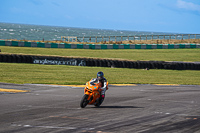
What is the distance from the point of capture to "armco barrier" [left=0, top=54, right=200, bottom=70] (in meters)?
31.6

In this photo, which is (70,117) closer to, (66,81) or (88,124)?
(88,124)

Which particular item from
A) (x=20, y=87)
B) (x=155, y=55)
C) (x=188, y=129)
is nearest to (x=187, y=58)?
(x=155, y=55)

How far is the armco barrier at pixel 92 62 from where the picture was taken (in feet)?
104

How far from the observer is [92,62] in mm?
33750

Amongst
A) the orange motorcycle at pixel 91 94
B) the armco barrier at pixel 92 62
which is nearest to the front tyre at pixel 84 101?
the orange motorcycle at pixel 91 94

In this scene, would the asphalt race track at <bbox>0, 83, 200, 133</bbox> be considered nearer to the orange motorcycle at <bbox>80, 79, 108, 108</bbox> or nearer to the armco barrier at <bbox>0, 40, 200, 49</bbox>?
the orange motorcycle at <bbox>80, 79, 108, 108</bbox>

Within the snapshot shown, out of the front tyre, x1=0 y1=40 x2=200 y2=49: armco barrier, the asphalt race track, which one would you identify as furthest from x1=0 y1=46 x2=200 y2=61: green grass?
the front tyre

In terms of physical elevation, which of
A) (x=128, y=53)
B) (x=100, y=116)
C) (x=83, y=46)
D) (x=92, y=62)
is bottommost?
(x=100, y=116)

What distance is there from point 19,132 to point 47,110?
3.51 metres

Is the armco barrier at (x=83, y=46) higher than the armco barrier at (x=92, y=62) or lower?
higher

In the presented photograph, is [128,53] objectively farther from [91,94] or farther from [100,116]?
[100,116]

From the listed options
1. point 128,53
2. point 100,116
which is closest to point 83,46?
point 128,53

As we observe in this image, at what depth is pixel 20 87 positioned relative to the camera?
18.7m

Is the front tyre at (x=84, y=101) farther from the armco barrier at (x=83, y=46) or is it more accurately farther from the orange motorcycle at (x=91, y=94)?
the armco barrier at (x=83, y=46)
